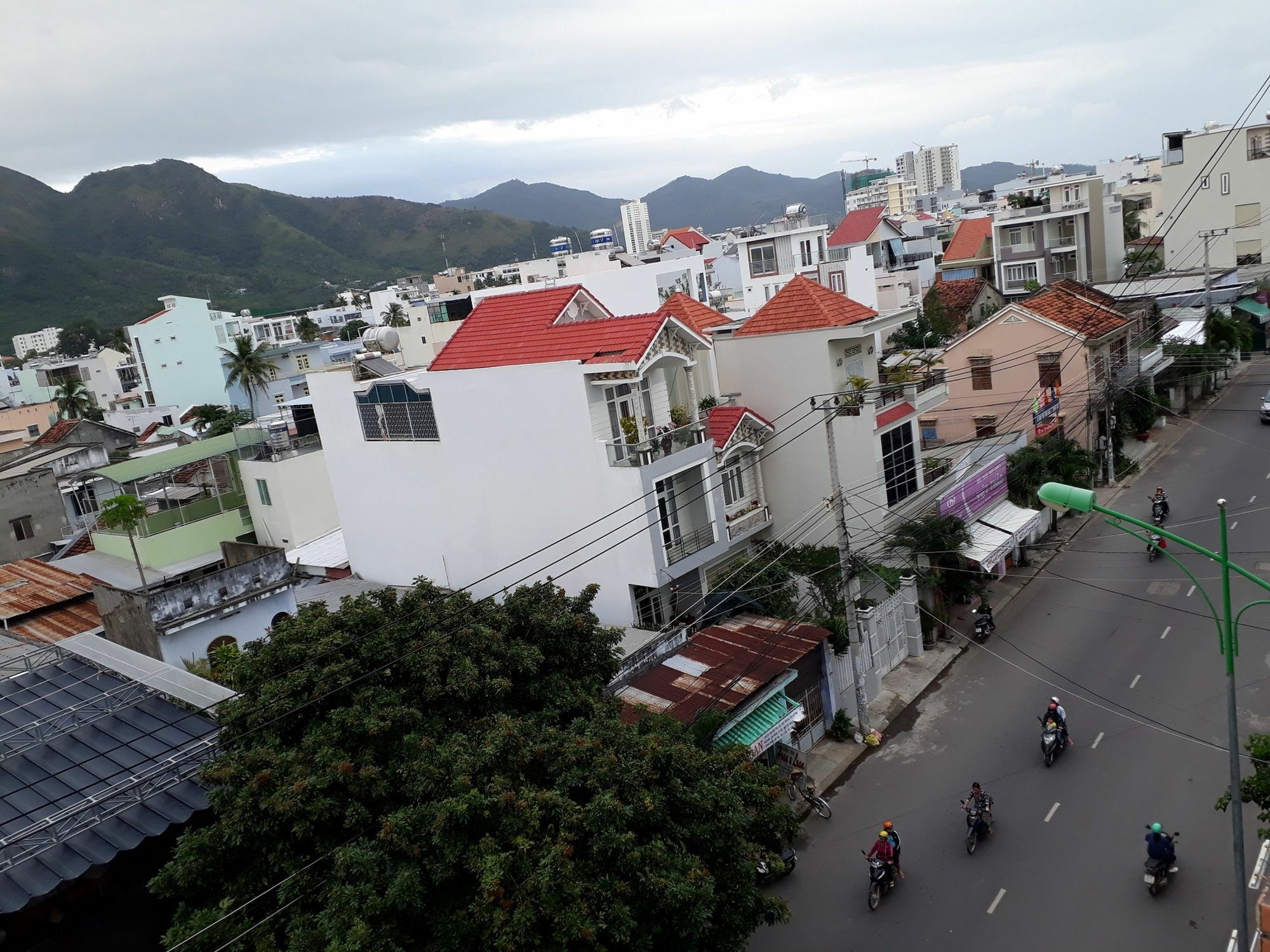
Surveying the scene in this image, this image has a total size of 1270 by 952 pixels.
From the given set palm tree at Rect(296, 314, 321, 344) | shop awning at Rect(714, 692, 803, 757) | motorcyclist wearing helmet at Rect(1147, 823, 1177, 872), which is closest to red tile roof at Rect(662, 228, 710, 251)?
palm tree at Rect(296, 314, 321, 344)

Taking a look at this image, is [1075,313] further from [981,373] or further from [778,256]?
[778,256]

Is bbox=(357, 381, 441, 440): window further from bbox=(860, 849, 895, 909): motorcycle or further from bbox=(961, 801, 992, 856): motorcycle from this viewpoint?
bbox=(961, 801, 992, 856): motorcycle

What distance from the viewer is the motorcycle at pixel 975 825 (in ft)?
49.4

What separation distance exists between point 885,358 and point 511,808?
31.9 meters

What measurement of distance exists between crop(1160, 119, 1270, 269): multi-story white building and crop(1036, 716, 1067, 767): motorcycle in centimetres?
4279

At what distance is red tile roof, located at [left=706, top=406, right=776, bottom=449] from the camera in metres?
22.3

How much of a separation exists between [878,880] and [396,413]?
16.1 m

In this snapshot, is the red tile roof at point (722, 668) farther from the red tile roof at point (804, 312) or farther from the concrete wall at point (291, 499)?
the concrete wall at point (291, 499)

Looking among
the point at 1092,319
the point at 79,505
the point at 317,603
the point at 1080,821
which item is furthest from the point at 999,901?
the point at 79,505

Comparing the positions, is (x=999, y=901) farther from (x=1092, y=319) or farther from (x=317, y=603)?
(x=1092, y=319)

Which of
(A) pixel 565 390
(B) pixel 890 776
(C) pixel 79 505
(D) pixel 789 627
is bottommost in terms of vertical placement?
(B) pixel 890 776

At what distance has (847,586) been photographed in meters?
18.3

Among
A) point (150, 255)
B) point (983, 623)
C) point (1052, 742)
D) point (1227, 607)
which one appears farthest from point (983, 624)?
point (150, 255)

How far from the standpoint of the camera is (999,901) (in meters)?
13.8
